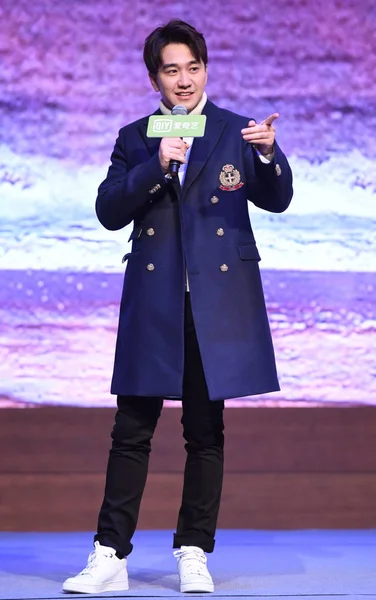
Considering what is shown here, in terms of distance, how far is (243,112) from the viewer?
3.22 meters

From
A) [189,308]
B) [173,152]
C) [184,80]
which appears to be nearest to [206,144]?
[184,80]

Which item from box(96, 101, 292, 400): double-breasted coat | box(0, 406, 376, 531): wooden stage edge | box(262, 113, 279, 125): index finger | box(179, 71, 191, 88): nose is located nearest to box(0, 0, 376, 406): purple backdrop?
box(0, 406, 376, 531): wooden stage edge

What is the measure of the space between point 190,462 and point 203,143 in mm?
706

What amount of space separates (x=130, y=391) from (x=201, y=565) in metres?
0.40

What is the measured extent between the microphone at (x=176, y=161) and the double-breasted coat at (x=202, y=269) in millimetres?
107

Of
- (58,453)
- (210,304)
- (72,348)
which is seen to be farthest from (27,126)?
(210,304)

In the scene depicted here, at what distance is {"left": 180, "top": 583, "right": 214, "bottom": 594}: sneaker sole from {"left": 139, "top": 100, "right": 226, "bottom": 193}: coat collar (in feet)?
2.74

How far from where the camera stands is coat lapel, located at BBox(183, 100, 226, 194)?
7.22 feet

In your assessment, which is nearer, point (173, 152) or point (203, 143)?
point (173, 152)

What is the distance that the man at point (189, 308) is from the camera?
2.15 m

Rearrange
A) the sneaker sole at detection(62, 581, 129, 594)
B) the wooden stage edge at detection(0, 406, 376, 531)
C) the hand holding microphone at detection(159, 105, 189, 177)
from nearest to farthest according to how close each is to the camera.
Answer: the hand holding microphone at detection(159, 105, 189, 177), the sneaker sole at detection(62, 581, 129, 594), the wooden stage edge at detection(0, 406, 376, 531)

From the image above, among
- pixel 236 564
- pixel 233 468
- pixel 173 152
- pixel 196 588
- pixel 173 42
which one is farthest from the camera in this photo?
pixel 233 468

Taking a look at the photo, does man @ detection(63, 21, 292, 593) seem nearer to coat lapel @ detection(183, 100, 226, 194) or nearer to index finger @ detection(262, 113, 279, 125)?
coat lapel @ detection(183, 100, 226, 194)

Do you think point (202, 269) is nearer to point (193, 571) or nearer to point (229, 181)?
point (229, 181)
